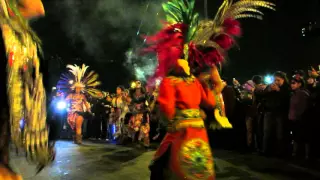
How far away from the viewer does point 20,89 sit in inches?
47.1

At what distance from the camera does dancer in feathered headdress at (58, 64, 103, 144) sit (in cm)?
1170

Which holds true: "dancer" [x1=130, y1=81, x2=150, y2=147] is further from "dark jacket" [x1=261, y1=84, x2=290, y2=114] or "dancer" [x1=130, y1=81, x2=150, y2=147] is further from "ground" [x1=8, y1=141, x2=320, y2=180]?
"dark jacket" [x1=261, y1=84, x2=290, y2=114]

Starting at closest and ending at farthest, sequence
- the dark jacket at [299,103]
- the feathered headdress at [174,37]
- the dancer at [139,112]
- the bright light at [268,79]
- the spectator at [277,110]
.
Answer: the feathered headdress at [174,37] → the dark jacket at [299,103] → the spectator at [277,110] → the dancer at [139,112] → the bright light at [268,79]

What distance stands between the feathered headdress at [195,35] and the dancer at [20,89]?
2.30m

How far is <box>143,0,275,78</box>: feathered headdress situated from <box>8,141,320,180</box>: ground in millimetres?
2536

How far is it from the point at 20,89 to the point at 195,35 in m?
2.68

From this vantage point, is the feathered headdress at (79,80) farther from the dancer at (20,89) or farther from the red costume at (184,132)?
the dancer at (20,89)

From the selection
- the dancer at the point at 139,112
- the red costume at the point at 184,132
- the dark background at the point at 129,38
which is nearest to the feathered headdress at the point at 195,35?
the red costume at the point at 184,132

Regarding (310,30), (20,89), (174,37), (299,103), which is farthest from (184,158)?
(310,30)

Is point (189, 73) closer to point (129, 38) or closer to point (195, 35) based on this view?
point (195, 35)

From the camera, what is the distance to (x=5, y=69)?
119 centimetres

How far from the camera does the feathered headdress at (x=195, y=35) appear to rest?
3.56 metres

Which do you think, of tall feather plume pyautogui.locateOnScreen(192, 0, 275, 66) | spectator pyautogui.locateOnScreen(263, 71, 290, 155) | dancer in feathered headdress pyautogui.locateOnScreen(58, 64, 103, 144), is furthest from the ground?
dancer in feathered headdress pyautogui.locateOnScreen(58, 64, 103, 144)

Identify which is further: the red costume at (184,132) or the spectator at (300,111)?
the spectator at (300,111)
